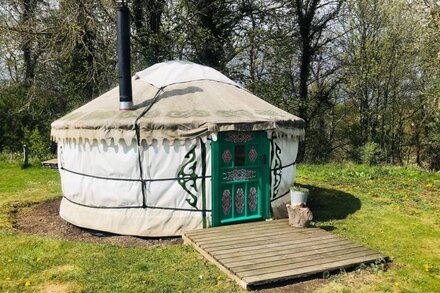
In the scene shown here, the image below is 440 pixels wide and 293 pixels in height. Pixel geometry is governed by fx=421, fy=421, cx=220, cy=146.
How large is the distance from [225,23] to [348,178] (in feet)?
22.5

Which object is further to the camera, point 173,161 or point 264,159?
point 264,159

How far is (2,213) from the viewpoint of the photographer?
7.27 meters

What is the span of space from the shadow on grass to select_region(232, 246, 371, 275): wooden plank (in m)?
1.19

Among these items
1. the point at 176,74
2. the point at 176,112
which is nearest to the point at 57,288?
the point at 176,112

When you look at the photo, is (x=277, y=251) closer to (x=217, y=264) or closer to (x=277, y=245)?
(x=277, y=245)

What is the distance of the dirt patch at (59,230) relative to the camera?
5.80 m

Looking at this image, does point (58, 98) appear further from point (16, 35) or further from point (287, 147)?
point (287, 147)

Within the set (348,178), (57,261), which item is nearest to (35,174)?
(57,261)

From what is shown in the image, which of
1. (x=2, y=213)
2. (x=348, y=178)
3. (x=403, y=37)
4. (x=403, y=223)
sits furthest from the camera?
(x=403, y=37)

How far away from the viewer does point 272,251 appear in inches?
193

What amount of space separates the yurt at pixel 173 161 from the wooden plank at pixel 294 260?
1.52 meters

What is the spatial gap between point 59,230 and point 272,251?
3365 millimetres

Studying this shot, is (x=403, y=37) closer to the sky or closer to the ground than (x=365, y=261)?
closer to the sky

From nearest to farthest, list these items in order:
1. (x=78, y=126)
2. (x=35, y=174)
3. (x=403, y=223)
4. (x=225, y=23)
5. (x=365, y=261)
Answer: (x=365, y=261), (x=78, y=126), (x=403, y=223), (x=35, y=174), (x=225, y=23)
